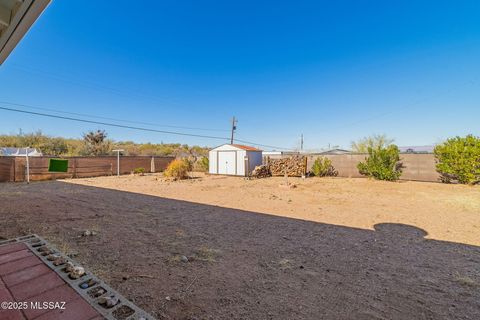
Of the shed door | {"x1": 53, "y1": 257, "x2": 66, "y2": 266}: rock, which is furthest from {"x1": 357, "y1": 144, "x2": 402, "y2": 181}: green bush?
{"x1": 53, "y1": 257, "x2": 66, "y2": 266}: rock

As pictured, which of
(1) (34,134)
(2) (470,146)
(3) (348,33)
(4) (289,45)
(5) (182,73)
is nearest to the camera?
(2) (470,146)

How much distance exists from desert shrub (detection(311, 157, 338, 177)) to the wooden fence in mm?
12125

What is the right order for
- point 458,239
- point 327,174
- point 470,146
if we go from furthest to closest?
1. point 327,174
2. point 470,146
3. point 458,239

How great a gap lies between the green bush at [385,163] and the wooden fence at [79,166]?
15.1 metres

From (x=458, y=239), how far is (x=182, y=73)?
15.6 metres

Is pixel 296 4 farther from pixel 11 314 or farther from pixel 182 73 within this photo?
pixel 11 314

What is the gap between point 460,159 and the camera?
890 cm

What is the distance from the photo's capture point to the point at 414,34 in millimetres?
9211

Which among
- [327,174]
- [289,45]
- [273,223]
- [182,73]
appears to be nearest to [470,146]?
[327,174]

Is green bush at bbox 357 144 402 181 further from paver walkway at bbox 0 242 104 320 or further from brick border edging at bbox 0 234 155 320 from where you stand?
paver walkway at bbox 0 242 104 320

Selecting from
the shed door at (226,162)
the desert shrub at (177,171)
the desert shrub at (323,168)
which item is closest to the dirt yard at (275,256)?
the desert shrub at (177,171)

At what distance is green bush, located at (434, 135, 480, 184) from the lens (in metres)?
8.62

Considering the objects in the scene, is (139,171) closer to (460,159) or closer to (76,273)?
(76,273)

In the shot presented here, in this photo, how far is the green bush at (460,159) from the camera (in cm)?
862
